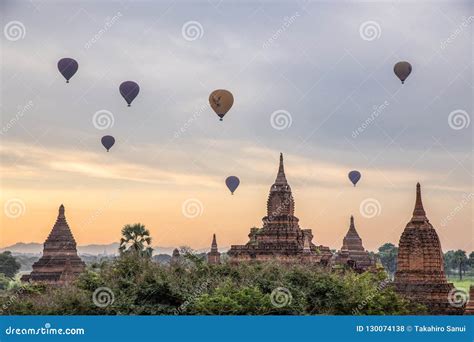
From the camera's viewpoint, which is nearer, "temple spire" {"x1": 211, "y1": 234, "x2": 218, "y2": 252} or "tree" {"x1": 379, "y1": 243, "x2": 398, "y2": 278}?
"temple spire" {"x1": 211, "y1": 234, "x2": 218, "y2": 252}

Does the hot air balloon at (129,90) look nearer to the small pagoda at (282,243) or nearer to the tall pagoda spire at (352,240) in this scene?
the small pagoda at (282,243)

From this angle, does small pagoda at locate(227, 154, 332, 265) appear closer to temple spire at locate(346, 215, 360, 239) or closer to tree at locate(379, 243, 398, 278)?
temple spire at locate(346, 215, 360, 239)

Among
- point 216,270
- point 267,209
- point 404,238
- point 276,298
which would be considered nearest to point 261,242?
point 267,209

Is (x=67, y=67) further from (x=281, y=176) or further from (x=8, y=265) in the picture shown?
(x=8, y=265)

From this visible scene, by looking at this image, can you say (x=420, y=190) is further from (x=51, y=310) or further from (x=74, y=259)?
(x=74, y=259)

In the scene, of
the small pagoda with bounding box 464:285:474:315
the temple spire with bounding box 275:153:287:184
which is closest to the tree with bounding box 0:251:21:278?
the temple spire with bounding box 275:153:287:184
